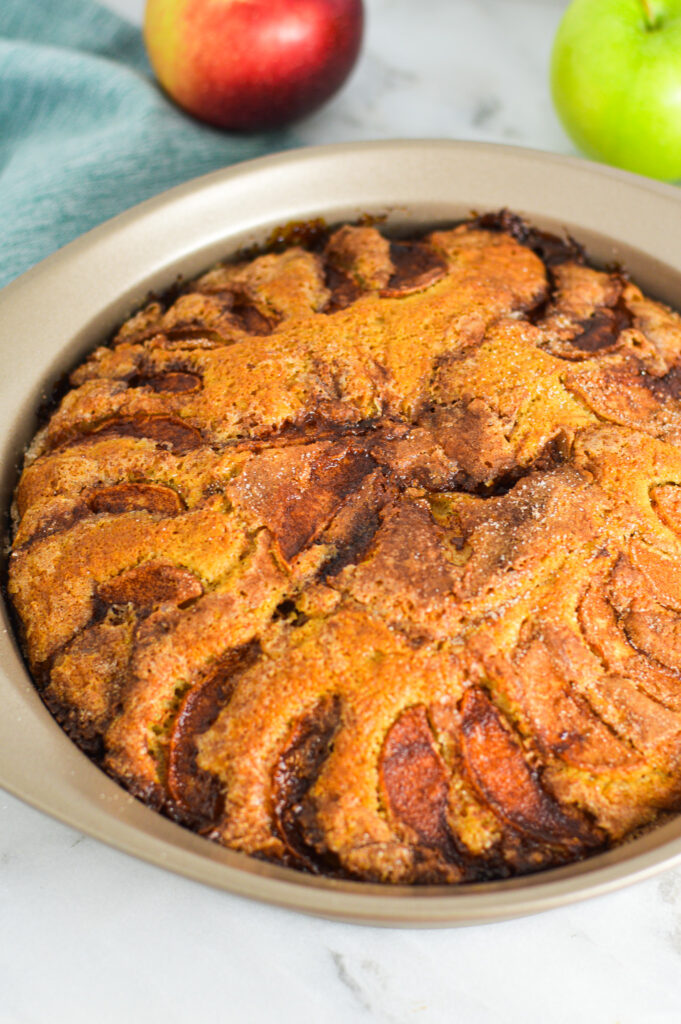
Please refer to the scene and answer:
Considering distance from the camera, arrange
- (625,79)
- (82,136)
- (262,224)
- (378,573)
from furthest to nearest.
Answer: (82,136)
(625,79)
(262,224)
(378,573)

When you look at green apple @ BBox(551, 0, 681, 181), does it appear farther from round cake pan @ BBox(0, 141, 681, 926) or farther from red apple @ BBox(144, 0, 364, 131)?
red apple @ BBox(144, 0, 364, 131)

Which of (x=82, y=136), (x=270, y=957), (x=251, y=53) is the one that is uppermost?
(x=251, y=53)

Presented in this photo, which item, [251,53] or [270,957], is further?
[251,53]

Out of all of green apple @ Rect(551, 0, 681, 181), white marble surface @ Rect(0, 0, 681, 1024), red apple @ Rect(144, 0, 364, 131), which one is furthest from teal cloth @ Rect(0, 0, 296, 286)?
white marble surface @ Rect(0, 0, 681, 1024)

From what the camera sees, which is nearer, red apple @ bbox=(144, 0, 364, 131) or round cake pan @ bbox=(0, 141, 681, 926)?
round cake pan @ bbox=(0, 141, 681, 926)

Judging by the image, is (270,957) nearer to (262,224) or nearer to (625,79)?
(262,224)

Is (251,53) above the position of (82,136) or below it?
above

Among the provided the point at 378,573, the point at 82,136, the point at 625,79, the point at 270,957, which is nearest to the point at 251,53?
the point at 82,136
